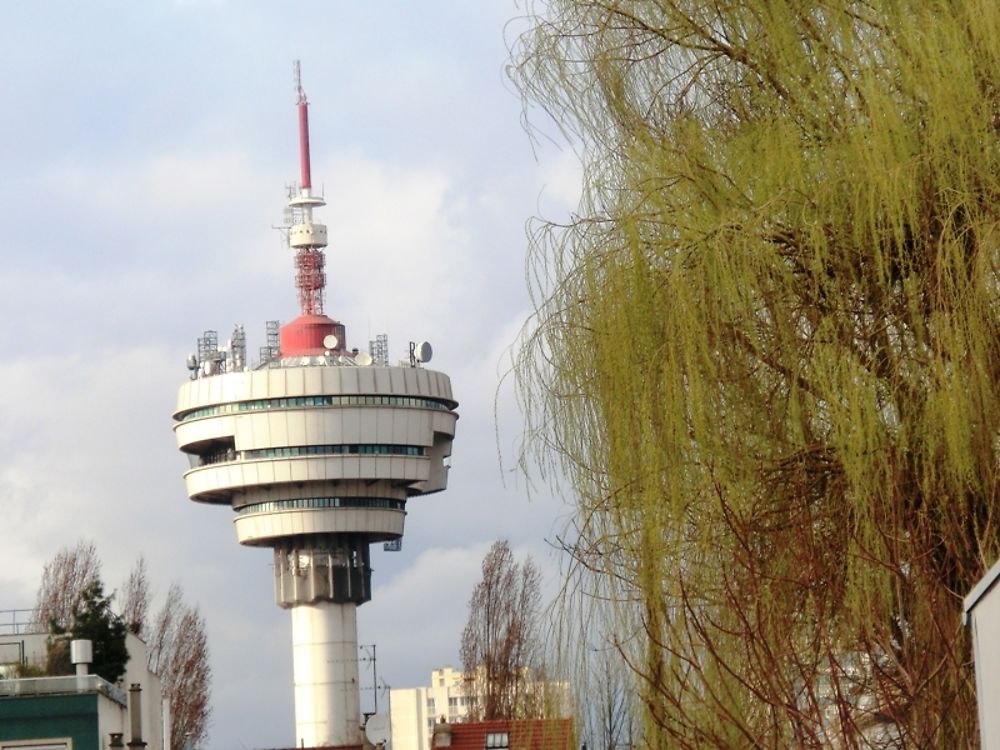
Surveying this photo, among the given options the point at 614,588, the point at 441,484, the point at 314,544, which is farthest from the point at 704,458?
the point at 441,484

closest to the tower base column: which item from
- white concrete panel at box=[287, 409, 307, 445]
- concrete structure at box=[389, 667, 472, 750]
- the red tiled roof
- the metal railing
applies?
white concrete panel at box=[287, 409, 307, 445]

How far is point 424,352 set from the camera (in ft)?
290

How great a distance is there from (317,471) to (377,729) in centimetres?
5914

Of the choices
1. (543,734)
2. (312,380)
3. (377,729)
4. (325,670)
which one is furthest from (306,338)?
(543,734)

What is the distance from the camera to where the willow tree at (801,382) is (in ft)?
28.4

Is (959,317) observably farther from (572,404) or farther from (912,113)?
(572,404)

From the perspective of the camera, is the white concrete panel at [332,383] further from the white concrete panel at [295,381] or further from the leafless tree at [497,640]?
the leafless tree at [497,640]

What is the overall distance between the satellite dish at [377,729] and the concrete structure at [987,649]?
740 inches

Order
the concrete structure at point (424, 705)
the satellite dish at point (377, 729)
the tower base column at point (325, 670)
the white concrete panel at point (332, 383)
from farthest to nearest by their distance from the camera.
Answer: the concrete structure at point (424, 705), the white concrete panel at point (332, 383), the tower base column at point (325, 670), the satellite dish at point (377, 729)

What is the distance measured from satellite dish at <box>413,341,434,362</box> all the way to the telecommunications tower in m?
0.08

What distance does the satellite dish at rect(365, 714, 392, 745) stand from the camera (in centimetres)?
2578

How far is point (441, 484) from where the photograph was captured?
91.8m

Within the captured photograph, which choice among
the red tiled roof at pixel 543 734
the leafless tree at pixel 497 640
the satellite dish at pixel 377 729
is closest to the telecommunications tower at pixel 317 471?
the leafless tree at pixel 497 640

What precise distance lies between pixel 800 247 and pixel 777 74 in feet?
3.85
